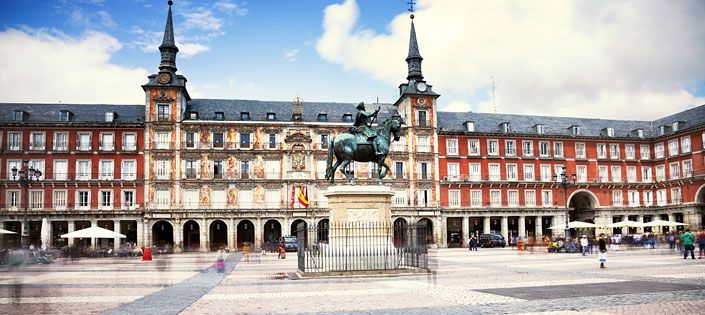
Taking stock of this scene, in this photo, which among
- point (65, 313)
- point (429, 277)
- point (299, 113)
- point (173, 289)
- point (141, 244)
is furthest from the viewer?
point (299, 113)

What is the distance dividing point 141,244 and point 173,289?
128 ft

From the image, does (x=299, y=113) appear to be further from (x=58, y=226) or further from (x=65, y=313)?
(x=65, y=313)

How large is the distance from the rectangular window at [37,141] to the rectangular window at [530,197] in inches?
1740

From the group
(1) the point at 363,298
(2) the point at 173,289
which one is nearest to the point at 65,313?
(2) the point at 173,289

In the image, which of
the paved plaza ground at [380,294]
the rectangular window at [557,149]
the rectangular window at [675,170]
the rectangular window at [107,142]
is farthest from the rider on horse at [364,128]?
the rectangular window at [675,170]

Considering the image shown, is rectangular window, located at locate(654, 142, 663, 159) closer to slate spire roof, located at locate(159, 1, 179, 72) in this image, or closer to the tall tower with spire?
the tall tower with spire

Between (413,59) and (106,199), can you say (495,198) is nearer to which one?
(413,59)

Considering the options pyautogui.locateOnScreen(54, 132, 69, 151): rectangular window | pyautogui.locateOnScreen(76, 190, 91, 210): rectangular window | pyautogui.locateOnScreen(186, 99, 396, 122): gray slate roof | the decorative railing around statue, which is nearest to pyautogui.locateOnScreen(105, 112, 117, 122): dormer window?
A: pyautogui.locateOnScreen(54, 132, 69, 151): rectangular window

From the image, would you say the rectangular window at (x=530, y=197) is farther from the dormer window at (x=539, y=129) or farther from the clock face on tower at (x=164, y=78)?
the clock face on tower at (x=164, y=78)

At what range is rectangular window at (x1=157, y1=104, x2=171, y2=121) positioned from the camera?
53.3 metres

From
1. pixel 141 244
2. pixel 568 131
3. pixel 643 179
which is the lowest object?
pixel 141 244

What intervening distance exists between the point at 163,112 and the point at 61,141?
8965 millimetres

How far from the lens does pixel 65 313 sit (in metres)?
11.2

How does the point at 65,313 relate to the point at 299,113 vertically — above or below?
below
